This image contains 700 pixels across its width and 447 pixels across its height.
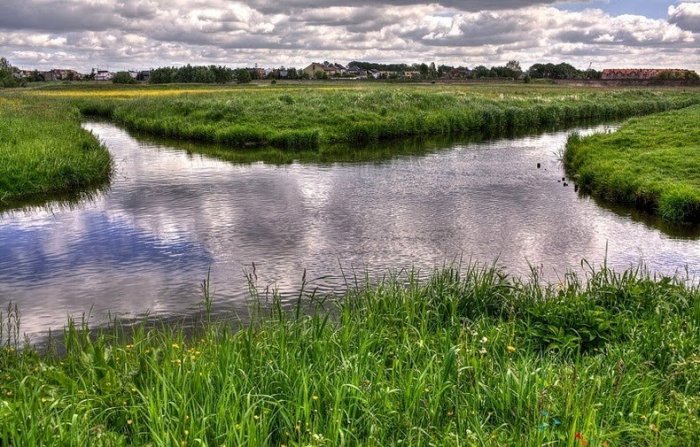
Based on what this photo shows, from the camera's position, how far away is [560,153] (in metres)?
32.0

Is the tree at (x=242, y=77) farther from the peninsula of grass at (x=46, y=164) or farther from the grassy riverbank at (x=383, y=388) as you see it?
the grassy riverbank at (x=383, y=388)

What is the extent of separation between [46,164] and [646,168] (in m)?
22.0

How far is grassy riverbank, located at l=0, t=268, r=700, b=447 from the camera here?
4.99m

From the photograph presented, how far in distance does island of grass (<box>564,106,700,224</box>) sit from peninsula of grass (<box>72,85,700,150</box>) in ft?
46.0

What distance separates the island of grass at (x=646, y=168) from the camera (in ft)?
57.9

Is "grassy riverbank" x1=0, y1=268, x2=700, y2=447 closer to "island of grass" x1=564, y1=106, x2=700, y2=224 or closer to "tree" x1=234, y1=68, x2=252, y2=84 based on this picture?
"island of grass" x1=564, y1=106, x2=700, y2=224

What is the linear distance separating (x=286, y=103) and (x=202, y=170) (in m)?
20.3

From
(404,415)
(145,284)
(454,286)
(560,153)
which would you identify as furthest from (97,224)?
(560,153)

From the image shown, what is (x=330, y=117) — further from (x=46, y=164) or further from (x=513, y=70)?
(x=513, y=70)

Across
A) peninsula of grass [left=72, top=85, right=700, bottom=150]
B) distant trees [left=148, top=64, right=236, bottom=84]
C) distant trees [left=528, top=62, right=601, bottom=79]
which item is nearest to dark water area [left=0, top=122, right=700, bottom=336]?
peninsula of grass [left=72, top=85, right=700, bottom=150]

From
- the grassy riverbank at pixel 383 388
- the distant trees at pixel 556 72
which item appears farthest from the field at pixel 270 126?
the distant trees at pixel 556 72

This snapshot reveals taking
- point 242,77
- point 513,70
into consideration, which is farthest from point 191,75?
point 513,70

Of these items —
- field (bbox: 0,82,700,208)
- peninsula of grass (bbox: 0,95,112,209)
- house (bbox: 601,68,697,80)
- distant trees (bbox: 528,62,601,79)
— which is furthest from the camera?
distant trees (bbox: 528,62,601,79)

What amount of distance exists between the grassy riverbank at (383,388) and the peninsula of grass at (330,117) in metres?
28.0
